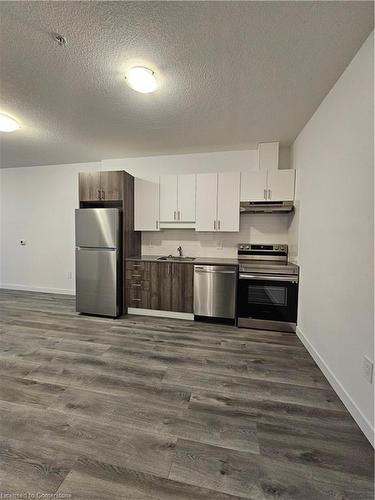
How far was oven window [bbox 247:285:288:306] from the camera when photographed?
9.84ft

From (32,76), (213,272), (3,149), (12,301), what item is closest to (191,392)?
(213,272)

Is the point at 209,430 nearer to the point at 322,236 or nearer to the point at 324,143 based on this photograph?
the point at 322,236

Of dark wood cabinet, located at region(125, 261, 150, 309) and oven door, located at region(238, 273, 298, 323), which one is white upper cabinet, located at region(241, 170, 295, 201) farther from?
dark wood cabinet, located at region(125, 261, 150, 309)

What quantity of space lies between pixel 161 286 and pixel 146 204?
4.83 feet

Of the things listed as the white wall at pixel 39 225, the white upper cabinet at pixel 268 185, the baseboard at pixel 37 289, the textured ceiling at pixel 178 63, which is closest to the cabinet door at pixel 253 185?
the white upper cabinet at pixel 268 185

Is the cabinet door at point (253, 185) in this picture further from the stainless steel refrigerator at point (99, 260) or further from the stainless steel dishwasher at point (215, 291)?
the stainless steel refrigerator at point (99, 260)

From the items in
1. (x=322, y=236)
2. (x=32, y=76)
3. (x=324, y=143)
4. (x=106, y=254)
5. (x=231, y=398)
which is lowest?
(x=231, y=398)

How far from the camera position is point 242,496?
3.58 feet

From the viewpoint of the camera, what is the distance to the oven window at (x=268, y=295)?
2998mm

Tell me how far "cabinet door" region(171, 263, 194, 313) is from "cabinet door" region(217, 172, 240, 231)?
2.97 ft

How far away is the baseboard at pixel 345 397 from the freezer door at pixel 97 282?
109 inches

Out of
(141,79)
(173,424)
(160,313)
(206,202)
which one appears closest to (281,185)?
(206,202)

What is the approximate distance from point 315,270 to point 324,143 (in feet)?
4.38

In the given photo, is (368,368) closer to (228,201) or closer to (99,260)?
(228,201)
